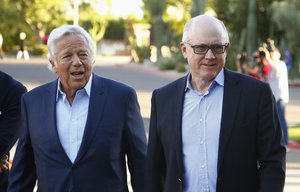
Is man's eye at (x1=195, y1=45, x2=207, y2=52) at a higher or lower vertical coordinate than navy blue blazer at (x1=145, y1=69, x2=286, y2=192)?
higher

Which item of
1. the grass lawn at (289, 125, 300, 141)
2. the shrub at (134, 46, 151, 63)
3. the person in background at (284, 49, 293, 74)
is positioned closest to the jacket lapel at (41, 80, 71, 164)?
the grass lawn at (289, 125, 300, 141)

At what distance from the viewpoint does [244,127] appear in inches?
156

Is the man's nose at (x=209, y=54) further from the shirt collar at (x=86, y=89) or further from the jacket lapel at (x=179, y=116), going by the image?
the shirt collar at (x=86, y=89)

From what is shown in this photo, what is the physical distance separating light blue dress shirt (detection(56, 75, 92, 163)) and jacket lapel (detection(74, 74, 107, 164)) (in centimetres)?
3

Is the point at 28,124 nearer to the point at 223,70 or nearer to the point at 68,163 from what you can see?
the point at 68,163

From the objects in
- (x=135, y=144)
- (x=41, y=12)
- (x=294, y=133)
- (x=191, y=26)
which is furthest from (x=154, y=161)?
(x=41, y=12)

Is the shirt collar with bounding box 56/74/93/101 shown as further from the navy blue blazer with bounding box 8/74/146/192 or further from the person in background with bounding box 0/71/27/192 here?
the person in background with bounding box 0/71/27/192

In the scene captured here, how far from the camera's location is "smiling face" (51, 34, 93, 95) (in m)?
4.27

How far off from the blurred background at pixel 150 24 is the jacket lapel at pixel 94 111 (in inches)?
1037

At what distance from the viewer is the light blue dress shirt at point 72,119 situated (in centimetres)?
424

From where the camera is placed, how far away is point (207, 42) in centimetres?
399

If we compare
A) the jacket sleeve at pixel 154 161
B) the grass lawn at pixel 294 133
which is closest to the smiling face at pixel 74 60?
the jacket sleeve at pixel 154 161

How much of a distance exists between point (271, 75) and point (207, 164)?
901 centimetres

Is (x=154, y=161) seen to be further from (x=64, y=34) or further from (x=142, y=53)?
(x=142, y=53)
